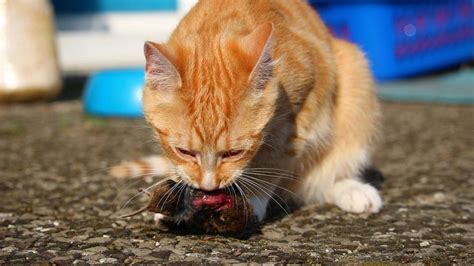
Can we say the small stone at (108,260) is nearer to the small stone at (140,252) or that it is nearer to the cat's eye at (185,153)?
the small stone at (140,252)

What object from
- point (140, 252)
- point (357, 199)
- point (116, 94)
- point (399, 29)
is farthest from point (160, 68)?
point (399, 29)

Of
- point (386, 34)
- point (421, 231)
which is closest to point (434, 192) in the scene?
point (421, 231)

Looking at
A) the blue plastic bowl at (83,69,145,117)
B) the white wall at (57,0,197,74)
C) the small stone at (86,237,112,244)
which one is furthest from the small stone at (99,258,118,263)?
the white wall at (57,0,197,74)

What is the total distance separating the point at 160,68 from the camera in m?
2.32

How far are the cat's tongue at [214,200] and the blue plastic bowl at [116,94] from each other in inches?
111

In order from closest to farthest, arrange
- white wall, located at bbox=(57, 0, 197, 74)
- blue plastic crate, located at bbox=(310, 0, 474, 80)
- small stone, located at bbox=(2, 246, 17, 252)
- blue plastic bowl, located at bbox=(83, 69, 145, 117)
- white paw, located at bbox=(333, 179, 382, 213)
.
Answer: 1. small stone, located at bbox=(2, 246, 17, 252)
2. white paw, located at bbox=(333, 179, 382, 213)
3. blue plastic bowl, located at bbox=(83, 69, 145, 117)
4. blue plastic crate, located at bbox=(310, 0, 474, 80)
5. white wall, located at bbox=(57, 0, 197, 74)

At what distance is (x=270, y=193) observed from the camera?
2715 mm

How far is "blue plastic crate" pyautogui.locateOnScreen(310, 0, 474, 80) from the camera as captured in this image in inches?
249

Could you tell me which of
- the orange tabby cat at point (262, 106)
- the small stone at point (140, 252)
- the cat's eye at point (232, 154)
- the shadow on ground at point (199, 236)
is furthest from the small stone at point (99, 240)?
the cat's eye at point (232, 154)

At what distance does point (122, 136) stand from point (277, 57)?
2358 millimetres

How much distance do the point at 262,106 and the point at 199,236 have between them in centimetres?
50

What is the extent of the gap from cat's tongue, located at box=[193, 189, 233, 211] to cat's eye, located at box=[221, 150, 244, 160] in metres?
0.13

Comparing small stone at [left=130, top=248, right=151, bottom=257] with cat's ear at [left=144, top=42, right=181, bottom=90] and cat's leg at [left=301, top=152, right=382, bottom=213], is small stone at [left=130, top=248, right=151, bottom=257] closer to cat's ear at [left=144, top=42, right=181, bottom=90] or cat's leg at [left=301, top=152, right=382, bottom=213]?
cat's ear at [left=144, top=42, right=181, bottom=90]

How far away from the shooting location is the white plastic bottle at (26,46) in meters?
5.38
